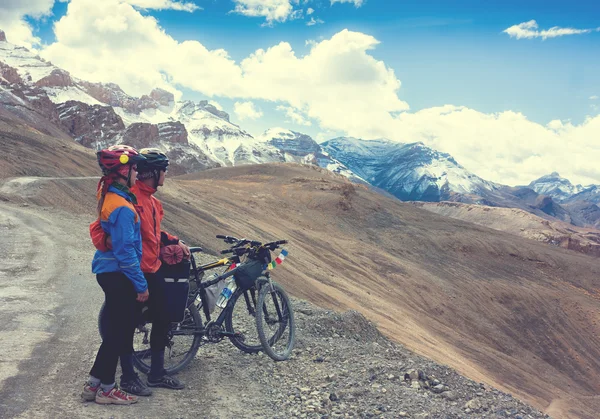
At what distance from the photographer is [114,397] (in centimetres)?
489

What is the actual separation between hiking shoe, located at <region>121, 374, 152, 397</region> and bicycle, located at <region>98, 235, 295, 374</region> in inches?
19.3

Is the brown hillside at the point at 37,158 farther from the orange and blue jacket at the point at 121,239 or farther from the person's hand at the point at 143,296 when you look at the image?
the person's hand at the point at 143,296

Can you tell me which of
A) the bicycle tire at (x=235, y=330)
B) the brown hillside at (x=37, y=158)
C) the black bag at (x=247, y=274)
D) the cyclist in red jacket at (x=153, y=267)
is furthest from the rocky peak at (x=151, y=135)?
the cyclist in red jacket at (x=153, y=267)

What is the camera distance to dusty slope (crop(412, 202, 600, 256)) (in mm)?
92562

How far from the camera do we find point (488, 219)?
13950cm

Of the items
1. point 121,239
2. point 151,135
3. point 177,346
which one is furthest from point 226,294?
point 151,135

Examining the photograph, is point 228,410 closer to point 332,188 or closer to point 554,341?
point 554,341

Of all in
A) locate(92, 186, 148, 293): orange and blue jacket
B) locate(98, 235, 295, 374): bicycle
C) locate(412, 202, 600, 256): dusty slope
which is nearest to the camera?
locate(92, 186, 148, 293): orange and blue jacket

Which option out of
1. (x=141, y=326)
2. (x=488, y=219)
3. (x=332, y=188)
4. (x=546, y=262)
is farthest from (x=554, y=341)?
(x=488, y=219)

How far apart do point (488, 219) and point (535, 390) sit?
125 m

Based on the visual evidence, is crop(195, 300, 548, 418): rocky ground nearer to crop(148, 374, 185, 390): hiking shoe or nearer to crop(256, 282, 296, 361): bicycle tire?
crop(256, 282, 296, 361): bicycle tire

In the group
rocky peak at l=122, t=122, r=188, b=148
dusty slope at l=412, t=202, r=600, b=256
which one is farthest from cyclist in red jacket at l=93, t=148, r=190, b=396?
rocky peak at l=122, t=122, r=188, b=148

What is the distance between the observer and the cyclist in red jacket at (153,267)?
17.0 ft

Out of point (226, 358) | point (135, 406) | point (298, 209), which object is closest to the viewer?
point (135, 406)
